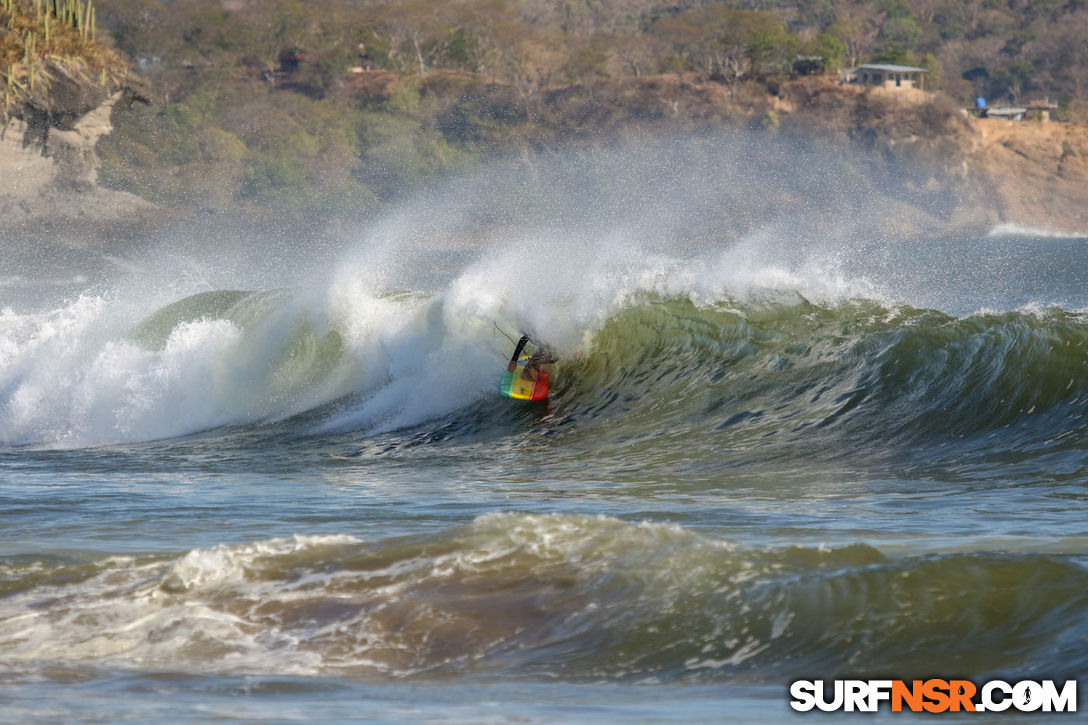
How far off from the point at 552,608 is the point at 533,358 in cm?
767

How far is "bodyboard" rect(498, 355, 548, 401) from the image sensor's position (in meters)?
12.9

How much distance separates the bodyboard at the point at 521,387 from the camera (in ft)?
42.2

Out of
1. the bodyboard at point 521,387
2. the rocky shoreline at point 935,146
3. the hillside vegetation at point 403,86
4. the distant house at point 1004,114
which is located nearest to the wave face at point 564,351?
the bodyboard at point 521,387

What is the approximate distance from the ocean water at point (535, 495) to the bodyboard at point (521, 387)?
12 cm

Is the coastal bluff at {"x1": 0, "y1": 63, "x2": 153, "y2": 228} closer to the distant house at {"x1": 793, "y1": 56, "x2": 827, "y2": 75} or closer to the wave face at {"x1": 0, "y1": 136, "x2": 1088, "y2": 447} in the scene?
the wave face at {"x1": 0, "y1": 136, "x2": 1088, "y2": 447}

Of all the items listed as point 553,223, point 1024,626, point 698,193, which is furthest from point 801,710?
point 698,193

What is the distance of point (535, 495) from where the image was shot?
345 inches

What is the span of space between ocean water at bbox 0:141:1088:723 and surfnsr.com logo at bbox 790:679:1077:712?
11 cm

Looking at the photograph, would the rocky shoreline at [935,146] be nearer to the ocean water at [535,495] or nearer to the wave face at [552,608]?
the ocean water at [535,495]

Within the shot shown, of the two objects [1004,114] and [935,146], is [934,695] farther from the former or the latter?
[1004,114]

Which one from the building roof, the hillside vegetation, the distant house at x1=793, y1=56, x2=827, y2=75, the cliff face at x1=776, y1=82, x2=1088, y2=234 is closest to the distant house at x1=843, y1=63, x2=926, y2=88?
the building roof

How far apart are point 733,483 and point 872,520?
5.67 ft

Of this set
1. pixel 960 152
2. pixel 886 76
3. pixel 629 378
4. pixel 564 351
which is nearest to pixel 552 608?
pixel 629 378

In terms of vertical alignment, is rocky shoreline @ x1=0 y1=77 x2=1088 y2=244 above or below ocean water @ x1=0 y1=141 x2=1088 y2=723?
above
